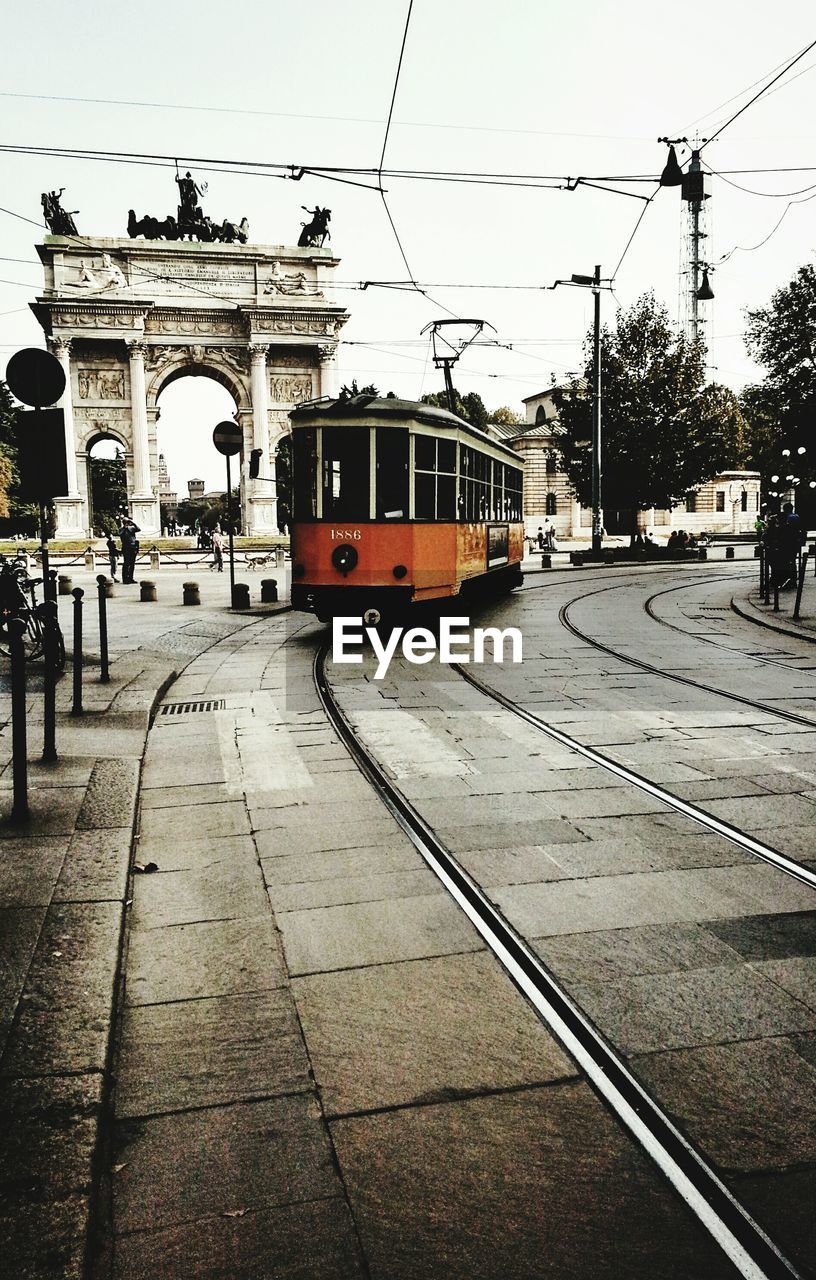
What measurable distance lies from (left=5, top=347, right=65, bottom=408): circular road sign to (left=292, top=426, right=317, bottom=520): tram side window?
597 centimetres

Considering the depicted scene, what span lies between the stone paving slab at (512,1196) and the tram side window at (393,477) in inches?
405

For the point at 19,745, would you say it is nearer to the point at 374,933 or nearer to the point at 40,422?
the point at 374,933

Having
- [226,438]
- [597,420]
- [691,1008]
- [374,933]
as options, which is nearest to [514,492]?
[226,438]

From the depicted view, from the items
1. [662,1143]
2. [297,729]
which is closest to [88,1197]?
[662,1143]

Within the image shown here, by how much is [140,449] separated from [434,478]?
4353 centimetres

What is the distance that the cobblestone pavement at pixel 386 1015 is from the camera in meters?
2.34

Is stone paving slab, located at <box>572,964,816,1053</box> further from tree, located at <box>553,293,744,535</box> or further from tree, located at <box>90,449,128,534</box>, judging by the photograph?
tree, located at <box>90,449,128,534</box>

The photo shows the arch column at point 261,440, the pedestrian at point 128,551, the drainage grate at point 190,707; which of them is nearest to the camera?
the drainage grate at point 190,707

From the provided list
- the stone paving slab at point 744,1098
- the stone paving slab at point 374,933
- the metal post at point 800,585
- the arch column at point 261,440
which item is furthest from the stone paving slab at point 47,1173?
the arch column at point 261,440

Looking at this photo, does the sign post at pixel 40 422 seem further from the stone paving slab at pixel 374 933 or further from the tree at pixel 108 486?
the tree at pixel 108 486

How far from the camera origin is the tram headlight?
42.0ft

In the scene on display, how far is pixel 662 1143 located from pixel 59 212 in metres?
57.6

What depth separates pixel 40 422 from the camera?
703cm

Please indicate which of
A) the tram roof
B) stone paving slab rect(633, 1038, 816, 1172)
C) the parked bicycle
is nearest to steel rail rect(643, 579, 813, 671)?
the tram roof
